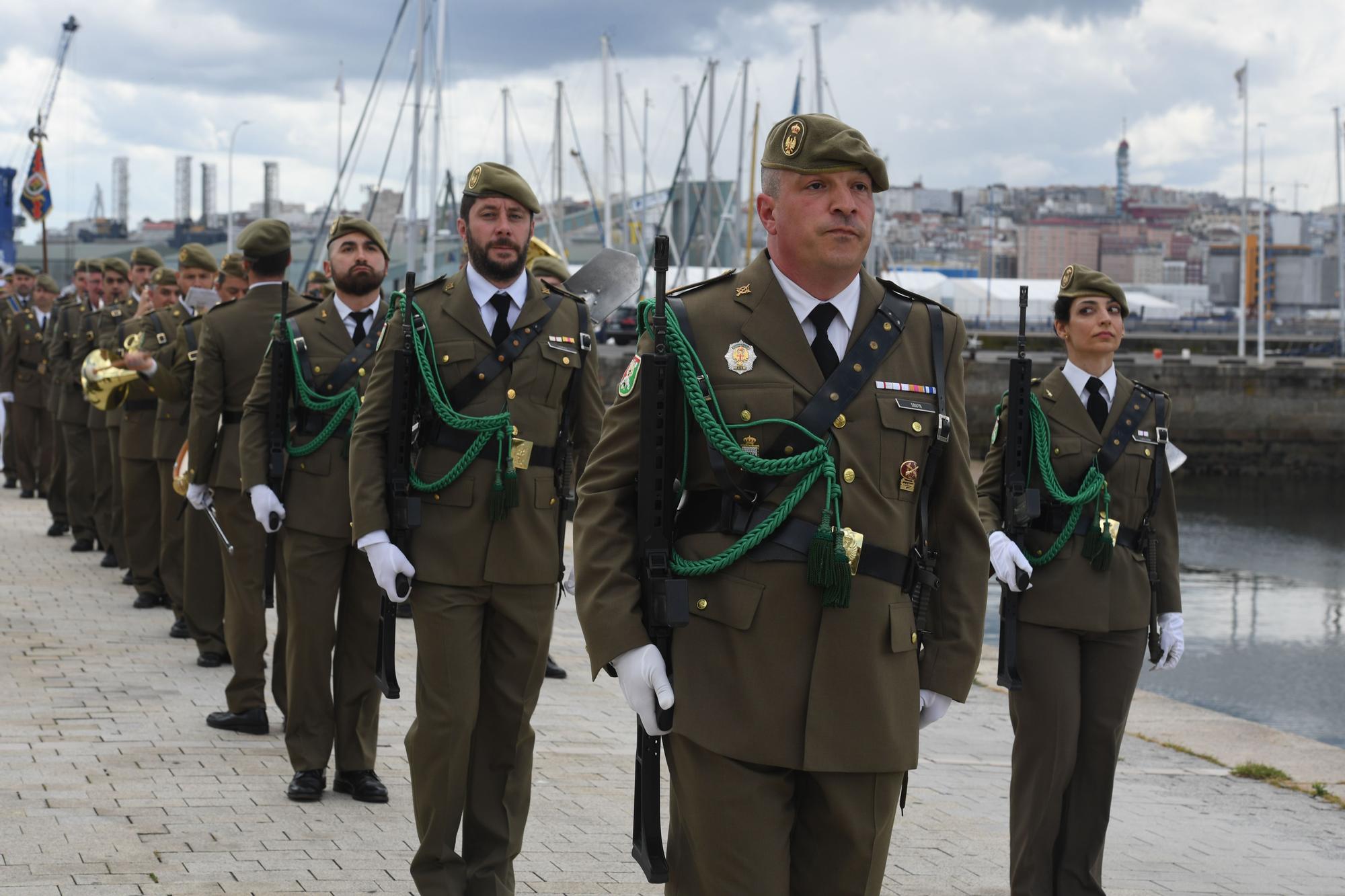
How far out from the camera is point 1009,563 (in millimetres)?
5535

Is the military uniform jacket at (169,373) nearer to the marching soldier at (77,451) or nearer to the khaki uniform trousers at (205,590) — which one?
the khaki uniform trousers at (205,590)

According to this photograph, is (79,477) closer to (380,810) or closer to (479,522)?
(380,810)

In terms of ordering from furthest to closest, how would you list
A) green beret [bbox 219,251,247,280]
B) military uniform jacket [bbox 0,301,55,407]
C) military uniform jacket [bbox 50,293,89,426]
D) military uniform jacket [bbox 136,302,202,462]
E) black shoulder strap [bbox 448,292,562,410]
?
military uniform jacket [bbox 0,301,55,407] → military uniform jacket [bbox 50,293,89,426] → military uniform jacket [bbox 136,302,202,462] → green beret [bbox 219,251,247,280] → black shoulder strap [bbox 448,292,562,410]

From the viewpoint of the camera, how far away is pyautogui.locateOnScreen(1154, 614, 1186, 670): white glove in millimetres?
5867

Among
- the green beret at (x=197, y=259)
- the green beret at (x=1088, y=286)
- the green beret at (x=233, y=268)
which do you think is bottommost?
the green beret at (x=1088, y=286)

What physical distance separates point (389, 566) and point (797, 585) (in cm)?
207

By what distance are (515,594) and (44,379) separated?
13973mm

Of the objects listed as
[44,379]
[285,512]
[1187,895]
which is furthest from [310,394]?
[44,379]

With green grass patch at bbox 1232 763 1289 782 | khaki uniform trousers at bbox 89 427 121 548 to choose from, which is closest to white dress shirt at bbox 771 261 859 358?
green grass patch at bbox 1232 763 1289 782

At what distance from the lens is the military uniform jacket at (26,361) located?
17734 mm

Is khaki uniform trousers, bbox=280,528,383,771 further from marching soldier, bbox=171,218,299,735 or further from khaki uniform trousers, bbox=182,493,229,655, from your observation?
khaki uniform trousers, bbox=182,493,229,655

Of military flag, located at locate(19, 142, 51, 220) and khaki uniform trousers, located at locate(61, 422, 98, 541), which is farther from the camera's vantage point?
military flag, located at locate(19, 142, 51, 220)

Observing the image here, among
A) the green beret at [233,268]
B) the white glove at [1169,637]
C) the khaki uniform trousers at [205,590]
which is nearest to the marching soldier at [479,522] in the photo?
the white glove at [1169,637]

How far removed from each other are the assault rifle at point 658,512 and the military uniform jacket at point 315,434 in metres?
3.11
